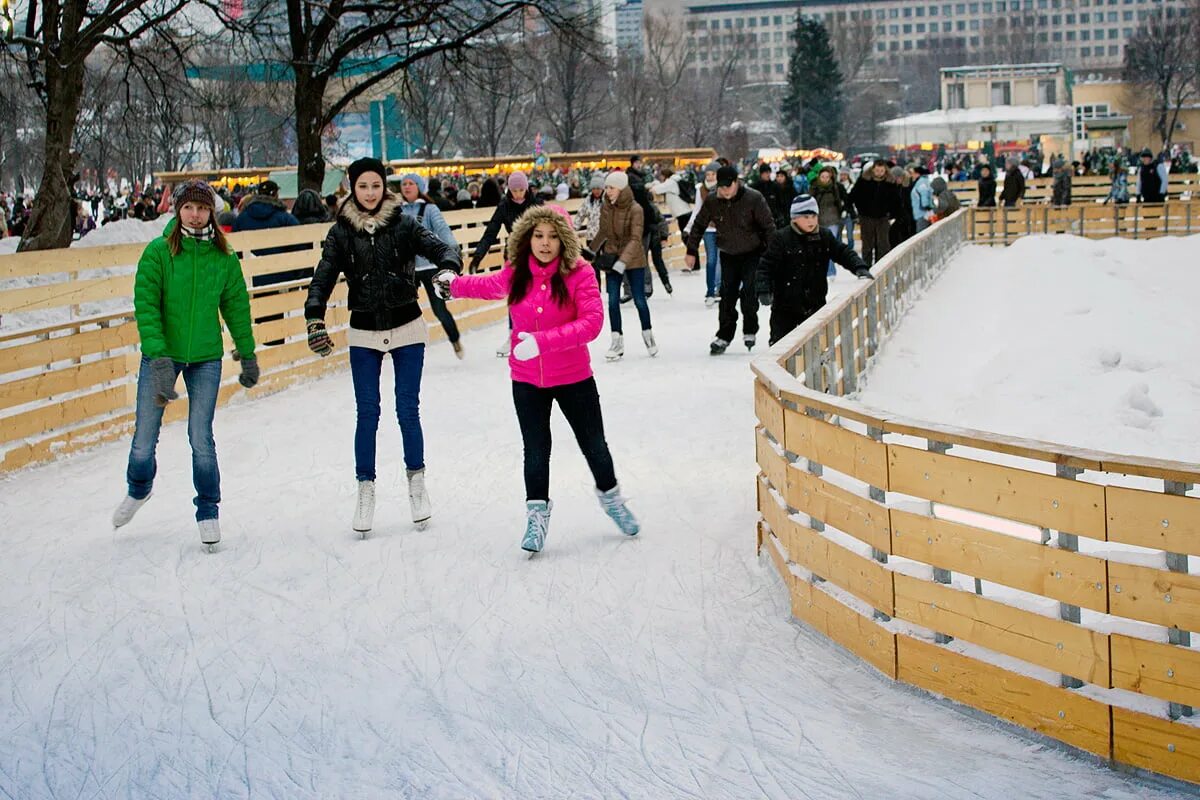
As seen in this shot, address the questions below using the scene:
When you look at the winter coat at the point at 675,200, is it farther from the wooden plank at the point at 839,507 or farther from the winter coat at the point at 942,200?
the wooden plank at the point at 839,507

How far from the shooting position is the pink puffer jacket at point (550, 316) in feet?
19.3

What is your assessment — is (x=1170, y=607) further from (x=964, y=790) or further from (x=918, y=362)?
(x=918, y=362)

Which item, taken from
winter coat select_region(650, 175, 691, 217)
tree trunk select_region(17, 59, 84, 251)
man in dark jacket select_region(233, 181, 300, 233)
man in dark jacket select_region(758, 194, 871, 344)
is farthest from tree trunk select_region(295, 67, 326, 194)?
man in dark jacket select_region(758, 194, 871, 344)

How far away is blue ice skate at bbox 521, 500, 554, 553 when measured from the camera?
6.19 m

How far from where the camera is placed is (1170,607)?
11.6ft

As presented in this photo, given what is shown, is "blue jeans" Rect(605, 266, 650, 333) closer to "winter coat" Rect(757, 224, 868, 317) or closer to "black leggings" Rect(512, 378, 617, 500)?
"winter coat" Rect(757, 224, 868, 317)

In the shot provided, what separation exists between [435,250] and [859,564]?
2663mm

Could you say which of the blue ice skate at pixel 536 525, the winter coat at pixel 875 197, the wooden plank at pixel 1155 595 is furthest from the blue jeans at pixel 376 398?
the winter coat at pixel 875 197

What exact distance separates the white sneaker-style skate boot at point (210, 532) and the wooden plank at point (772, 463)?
2431mm

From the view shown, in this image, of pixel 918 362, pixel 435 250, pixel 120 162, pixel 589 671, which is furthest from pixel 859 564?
pixel 120 162

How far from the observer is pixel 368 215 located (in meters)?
6.40

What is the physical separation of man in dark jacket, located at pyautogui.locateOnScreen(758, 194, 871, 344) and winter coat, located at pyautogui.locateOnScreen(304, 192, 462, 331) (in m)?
2.94

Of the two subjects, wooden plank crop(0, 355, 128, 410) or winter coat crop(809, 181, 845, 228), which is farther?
winter coat crop(809, 181, 845, 228)

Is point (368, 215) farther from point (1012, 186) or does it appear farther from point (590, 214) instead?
point (1012, 186)
